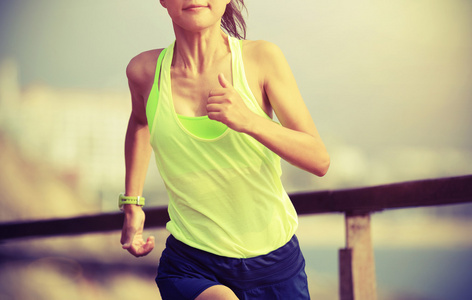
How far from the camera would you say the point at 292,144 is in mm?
1239

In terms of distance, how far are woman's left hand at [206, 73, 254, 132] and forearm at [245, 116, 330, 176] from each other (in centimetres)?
2

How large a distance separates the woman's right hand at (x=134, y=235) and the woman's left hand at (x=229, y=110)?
561 mm

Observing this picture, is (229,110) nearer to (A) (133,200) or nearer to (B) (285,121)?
(B) (285,121)

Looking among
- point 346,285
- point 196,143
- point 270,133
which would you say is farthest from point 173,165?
point 346,285

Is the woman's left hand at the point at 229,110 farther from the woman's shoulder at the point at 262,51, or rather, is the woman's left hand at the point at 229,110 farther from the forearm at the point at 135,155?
the forearm at the point at 135,155

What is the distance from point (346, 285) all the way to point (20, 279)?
2.00m

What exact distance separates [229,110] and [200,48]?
11.6 inches

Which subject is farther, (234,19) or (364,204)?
(364,204)

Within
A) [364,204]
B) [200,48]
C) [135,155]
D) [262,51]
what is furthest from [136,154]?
[364,204]

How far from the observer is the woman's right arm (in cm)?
153

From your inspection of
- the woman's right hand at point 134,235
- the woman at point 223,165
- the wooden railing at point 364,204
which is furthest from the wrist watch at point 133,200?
the wooden railing at point 364,204

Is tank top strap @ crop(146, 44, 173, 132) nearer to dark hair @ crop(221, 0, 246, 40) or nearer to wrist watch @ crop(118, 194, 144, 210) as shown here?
dark hair @ crop(221, 0, 246, 40)

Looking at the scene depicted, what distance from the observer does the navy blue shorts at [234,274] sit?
4.37ft

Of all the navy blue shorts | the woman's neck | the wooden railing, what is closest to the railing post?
the wooden railing
